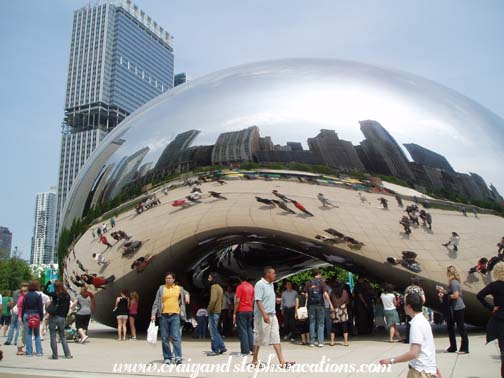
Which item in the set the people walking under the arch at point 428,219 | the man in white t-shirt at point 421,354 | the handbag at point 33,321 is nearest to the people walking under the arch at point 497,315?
the man in white t-shirt at point 421,354

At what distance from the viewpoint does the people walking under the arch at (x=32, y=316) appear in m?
7.38

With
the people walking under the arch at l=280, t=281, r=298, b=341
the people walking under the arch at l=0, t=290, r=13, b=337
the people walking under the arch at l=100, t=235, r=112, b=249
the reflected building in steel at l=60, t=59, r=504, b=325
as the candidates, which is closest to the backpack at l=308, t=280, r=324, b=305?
the reflected building in steel at l=60, t=59, r=504, b=325

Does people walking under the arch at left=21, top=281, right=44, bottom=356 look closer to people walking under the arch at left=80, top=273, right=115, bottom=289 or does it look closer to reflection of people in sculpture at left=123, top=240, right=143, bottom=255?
people walking under the arch at left=80, top=273, right=115, bottom=289

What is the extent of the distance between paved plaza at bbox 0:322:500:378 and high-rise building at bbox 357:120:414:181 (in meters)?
2.45

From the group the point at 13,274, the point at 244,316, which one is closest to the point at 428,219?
the point at 244,316

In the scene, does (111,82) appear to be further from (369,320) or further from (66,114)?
(369,320)

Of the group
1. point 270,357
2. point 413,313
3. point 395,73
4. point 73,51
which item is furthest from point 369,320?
point 73,51

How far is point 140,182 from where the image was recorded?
7.27 metres

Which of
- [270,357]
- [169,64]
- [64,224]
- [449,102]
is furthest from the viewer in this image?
[169,64]

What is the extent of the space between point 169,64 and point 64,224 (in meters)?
188

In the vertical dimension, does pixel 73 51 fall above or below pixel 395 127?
above

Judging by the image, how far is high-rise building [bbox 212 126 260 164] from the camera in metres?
6.84

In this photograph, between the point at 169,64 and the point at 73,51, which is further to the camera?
the point at 169,64

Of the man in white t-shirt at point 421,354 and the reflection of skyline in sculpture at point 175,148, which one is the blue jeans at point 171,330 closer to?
the reflection of skyline in sculpture at point 175,148
